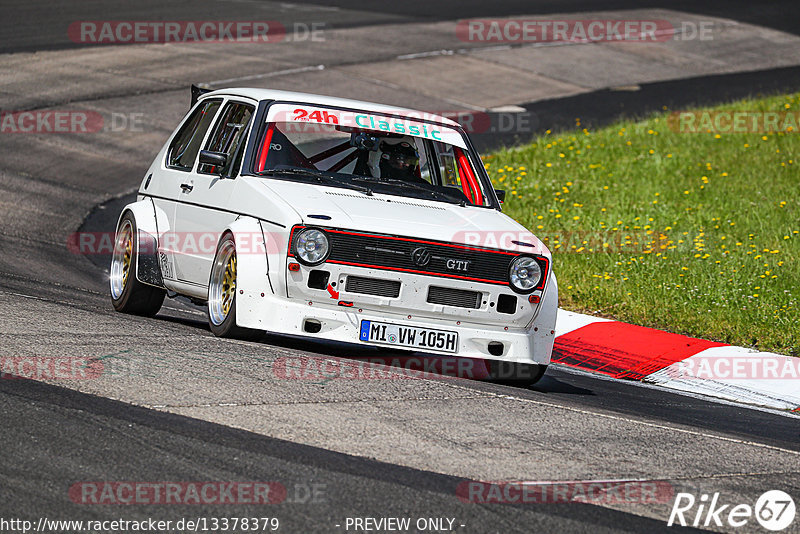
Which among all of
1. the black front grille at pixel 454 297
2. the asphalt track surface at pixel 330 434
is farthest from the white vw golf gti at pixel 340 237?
the asphalt track surface at pixel 330 434

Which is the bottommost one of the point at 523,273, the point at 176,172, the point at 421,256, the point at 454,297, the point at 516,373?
the point at 516,373

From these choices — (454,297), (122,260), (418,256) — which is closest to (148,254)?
(122,260)

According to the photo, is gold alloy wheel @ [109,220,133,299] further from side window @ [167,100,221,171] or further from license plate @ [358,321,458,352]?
license plate @ [358,321,458,352]

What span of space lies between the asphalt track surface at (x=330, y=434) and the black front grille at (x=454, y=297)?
0.48 metres

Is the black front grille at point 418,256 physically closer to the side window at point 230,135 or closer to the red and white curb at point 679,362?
the side window at point 230,135

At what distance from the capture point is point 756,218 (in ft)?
46.7

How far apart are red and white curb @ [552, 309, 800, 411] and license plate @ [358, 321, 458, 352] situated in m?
2.27

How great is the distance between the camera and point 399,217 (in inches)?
315

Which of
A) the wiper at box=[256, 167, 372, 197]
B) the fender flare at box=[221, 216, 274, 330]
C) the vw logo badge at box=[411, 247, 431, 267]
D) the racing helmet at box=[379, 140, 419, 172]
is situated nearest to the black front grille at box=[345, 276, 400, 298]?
the vw logo badge at box=[411, 247, 431, 267]

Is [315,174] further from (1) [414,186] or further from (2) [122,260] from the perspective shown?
(2) [122,260]

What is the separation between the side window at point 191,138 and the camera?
9.70 meters

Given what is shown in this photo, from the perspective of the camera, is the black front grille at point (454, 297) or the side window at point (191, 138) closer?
the black front grille at point (454, 297)

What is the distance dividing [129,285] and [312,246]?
2.44 m

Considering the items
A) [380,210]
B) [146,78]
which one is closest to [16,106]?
[146,78]
